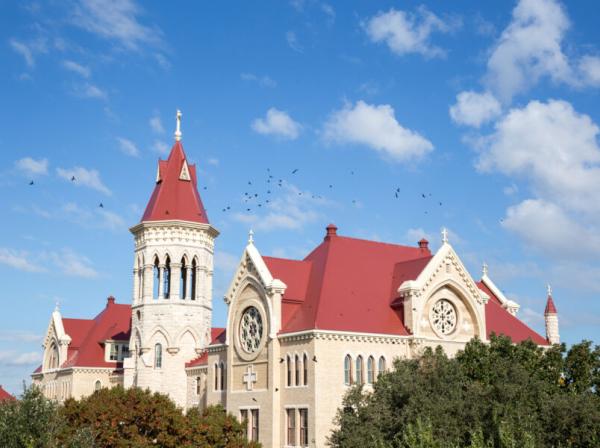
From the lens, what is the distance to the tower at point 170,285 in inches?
2702

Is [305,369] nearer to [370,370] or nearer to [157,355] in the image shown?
[370,370]

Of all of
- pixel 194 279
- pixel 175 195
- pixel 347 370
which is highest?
pixel 175 195

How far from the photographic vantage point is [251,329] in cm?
5697

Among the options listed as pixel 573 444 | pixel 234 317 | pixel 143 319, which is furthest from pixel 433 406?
pixel 143 319

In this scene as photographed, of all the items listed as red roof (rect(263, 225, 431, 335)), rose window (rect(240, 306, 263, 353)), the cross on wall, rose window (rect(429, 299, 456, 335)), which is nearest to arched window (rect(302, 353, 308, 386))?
red roof (rect(263, 225, 431, 335))

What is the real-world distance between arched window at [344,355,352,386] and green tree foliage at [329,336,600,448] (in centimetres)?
807

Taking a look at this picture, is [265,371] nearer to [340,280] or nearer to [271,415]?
[271,415]

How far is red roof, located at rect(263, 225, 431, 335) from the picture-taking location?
53031 mm

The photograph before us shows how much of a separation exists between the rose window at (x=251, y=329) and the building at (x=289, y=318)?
0.34 ft

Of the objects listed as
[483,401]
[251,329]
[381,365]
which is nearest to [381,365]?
[381,365]

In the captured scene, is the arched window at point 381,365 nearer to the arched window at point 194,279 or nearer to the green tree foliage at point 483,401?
the green tree foliage at point 483,401

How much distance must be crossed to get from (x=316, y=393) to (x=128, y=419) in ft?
37.3

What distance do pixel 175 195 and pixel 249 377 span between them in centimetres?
2081

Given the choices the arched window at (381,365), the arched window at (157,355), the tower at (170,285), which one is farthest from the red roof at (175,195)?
the arched window at (381,365)
